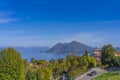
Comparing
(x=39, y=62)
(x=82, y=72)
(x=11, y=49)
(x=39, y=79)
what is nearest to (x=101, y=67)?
(x=82, y=72)

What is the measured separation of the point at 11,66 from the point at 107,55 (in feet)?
135

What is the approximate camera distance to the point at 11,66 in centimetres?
3634

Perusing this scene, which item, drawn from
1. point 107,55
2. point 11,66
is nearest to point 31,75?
point 11,66

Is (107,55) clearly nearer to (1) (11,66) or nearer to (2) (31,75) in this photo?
(2) (31,75)

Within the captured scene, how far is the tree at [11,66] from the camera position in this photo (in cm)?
3612

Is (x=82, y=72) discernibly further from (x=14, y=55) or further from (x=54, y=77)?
(x=14, y=55)

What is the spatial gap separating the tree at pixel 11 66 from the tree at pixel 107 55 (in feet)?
127

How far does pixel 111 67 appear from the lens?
71.2m

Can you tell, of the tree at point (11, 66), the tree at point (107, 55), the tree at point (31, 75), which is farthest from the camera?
the tree at point (107, 55)

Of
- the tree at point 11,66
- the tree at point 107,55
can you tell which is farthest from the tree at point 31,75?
the tree at point 107,55

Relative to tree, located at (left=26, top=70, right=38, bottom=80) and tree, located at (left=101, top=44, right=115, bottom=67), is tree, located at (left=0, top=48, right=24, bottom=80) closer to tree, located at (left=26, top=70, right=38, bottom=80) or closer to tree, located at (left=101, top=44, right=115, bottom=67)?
tree, located at (left=26, top=70, right=38, bottom=80)

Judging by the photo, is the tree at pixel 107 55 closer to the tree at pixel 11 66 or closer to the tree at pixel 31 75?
the tree at pixel 31 75

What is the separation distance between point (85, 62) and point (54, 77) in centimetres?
1117

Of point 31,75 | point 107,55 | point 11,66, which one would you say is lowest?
point 31,75
